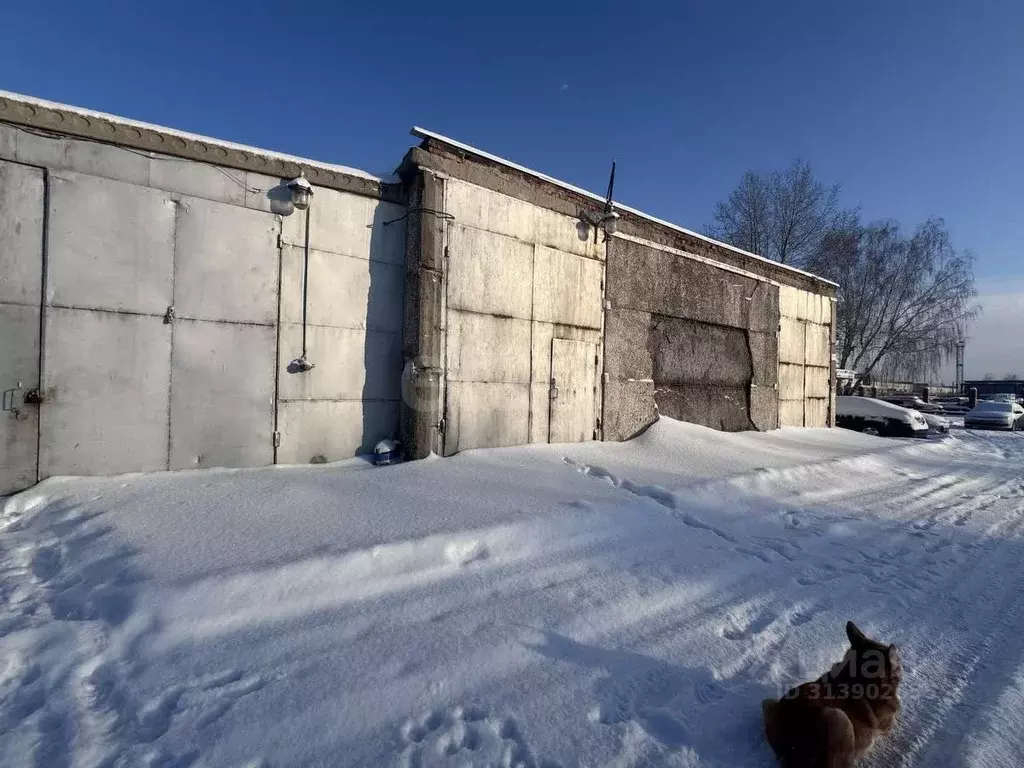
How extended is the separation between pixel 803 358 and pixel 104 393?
43.6ft

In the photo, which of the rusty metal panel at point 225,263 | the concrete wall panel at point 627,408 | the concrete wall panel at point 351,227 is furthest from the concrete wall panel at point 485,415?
the rusty metal panel at point 225,263

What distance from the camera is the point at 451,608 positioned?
2953mm

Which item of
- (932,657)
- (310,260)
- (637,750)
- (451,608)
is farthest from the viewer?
(310,260)

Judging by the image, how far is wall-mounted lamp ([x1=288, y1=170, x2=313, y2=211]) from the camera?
534 cm

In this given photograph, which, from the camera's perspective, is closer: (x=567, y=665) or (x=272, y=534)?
(x=567, y=665)

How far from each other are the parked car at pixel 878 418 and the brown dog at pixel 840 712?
45.6 ft

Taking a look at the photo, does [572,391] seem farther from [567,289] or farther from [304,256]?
[304,256]

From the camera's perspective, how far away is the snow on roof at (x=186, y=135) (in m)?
4.43

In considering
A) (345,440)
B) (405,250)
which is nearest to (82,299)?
(345,440)

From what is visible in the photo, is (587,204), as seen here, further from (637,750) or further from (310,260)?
(637,750)

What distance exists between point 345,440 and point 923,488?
304 inches

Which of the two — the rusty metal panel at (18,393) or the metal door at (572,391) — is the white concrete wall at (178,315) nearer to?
the rusty metal panel at (18,393)

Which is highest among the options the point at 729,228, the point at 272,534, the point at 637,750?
the point at 729,228

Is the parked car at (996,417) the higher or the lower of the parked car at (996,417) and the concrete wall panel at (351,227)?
the lower
